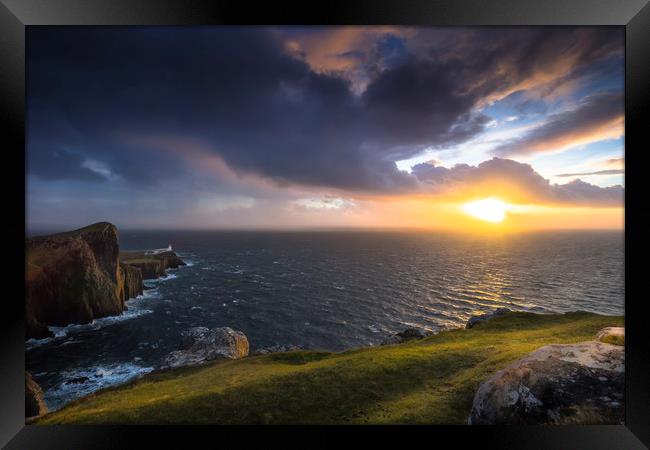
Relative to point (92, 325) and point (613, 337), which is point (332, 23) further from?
point (92, 325)

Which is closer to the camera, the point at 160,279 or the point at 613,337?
the point at 613,337

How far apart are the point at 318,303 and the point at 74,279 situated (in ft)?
83.9

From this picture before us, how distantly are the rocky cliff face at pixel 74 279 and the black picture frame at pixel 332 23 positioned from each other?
511 inches

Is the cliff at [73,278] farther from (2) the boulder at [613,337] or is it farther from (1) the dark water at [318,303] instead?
(2) the boulder at [613,337]

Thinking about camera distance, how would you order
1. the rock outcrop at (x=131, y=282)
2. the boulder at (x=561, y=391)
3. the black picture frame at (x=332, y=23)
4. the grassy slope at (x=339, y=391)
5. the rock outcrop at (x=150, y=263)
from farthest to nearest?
the rock outcrop at (x=150, y=263) < the rock outcrop at (x=131, y=282) < the grassy slope at (x=339, y=391) < the boulder at (x=561, y=391) < the black picture frame at (x=332, y=23)

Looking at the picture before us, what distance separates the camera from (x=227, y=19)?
6.44m

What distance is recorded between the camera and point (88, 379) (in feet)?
52.0

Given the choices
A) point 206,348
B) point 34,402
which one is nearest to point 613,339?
point 206,348

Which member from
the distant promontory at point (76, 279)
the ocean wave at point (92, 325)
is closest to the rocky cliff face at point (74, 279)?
the distant promontory at point (76, 279)

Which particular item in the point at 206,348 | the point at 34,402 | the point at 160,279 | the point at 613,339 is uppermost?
Result: the point at 613,339

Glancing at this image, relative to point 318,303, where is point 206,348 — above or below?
above

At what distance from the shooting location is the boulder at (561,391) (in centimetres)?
658

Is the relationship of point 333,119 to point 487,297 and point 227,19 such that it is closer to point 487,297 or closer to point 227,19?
point 227,19

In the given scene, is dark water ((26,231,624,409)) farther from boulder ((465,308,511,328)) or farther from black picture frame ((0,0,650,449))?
black picture frame ((0,0,650,449))
